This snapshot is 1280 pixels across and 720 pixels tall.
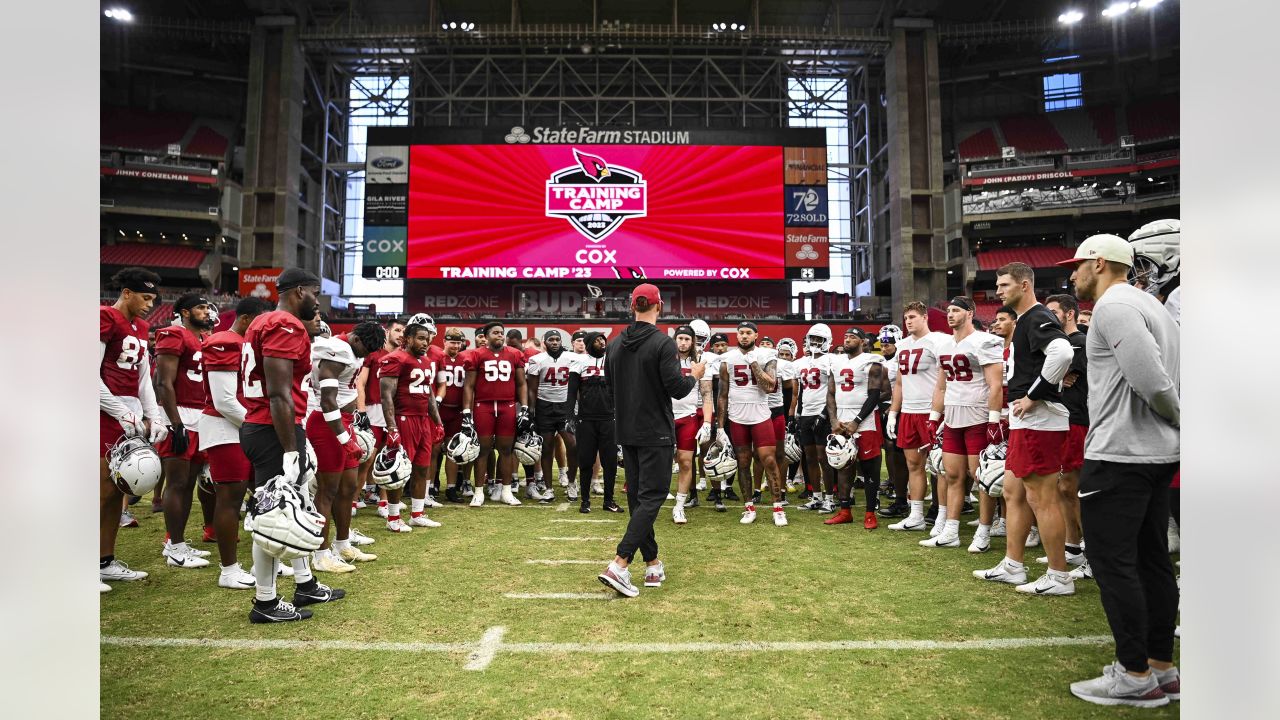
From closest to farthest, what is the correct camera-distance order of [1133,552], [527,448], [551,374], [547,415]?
[1133,552], [527,448], [551,374], [547,415]

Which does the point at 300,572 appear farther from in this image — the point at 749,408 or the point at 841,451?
the point at 841,451

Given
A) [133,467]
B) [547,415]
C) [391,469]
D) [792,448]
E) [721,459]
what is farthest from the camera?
[547,415]

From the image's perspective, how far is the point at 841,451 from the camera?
722 cm

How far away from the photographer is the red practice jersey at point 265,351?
4.10 m

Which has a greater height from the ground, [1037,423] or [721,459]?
[1037,423]

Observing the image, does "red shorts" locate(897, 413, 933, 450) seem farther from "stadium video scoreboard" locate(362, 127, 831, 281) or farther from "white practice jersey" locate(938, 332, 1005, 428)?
"stadium video scoreboard" locate(362, 127, 831, 281)

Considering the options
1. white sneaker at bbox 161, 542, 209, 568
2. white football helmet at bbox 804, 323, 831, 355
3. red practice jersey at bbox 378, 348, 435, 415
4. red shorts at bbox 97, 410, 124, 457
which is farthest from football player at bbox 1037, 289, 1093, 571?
red shorts at bbox 97, 410, 124, 457

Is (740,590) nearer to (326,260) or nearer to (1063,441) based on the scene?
(1063,441)

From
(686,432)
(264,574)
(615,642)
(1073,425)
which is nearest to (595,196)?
(686,432)

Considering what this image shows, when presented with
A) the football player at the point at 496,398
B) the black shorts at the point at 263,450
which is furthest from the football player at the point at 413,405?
the black shorts at the point at 263,450

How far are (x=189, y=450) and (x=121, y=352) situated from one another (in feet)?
3.50

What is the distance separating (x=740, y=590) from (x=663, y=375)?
1601 millimetres

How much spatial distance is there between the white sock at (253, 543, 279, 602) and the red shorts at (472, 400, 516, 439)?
459 cm

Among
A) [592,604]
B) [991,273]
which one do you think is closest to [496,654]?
[592,604]
